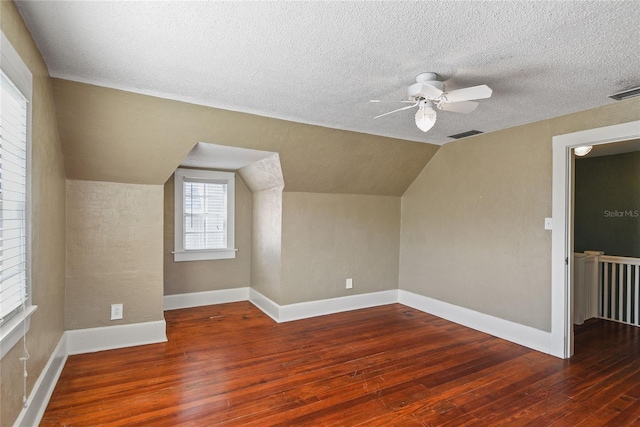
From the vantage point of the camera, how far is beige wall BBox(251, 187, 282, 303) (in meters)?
4.30

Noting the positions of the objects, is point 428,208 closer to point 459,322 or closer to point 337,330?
point 459,322

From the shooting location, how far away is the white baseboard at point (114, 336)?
319 centimetres

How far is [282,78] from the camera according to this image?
8.07 ft

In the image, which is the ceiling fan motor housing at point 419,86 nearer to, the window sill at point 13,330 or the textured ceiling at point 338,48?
the textured ceiling at point 338,48

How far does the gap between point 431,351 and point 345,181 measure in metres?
2.24

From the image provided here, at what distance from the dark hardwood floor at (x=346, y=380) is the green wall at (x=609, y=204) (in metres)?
1.56

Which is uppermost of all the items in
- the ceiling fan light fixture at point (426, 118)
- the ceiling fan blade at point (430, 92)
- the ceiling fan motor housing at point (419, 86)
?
the ceiling fan motor housing at point (419, 86)

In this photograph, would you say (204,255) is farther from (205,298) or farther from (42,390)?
(42,390)

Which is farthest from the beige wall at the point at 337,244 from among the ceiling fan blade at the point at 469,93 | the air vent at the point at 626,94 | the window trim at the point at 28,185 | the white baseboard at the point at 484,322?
the air vent at the point at 626,94

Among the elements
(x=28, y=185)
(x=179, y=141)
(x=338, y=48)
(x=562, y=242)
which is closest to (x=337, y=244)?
(x=179, y=141)

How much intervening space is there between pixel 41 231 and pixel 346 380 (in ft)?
8.08

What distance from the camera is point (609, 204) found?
196 inches

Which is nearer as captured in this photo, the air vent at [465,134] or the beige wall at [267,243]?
the air vent at [465,134]

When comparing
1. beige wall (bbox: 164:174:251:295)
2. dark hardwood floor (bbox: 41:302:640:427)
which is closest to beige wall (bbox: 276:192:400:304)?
dark hardwood floor (bbox: 41:302:640:427)
